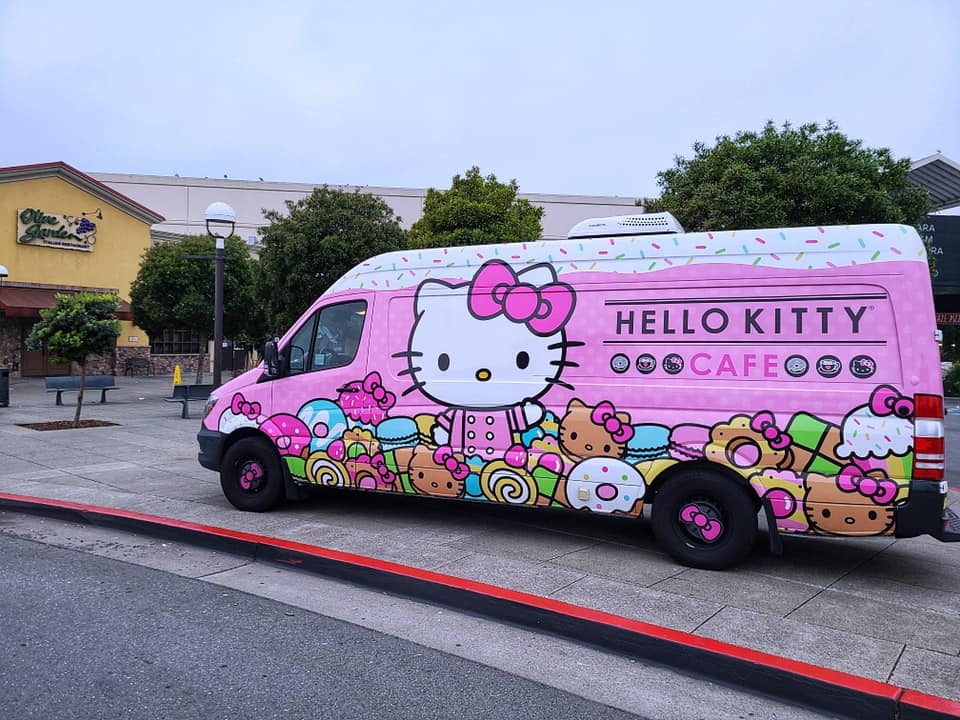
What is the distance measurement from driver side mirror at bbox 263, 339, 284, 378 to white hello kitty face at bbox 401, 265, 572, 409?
4.73 ft

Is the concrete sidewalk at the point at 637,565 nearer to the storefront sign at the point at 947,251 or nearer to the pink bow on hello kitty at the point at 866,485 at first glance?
the pink bow on hello kitty at the point at 866,485

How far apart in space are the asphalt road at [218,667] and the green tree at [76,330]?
34.9ft

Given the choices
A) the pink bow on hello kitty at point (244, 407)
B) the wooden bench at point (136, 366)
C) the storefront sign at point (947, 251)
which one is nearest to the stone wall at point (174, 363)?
the wooden bench at point (136, 366)

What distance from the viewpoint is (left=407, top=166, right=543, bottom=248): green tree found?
17453mm

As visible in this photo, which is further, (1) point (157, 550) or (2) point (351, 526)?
(2) point (351, 526)

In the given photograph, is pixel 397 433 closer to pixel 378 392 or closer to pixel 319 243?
pixel 378 392

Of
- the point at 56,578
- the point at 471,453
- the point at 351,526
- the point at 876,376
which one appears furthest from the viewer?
the point at 351,526

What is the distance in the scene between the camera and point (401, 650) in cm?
454

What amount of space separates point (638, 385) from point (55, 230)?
29.8 m

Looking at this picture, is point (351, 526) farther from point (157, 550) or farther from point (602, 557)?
Answer: point (602, 557)

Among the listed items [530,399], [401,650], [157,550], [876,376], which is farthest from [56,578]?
[876,376]

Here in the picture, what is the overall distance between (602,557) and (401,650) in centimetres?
232

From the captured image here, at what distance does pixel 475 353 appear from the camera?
6.87 meters

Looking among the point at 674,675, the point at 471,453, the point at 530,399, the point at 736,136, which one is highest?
the point at 736,136
